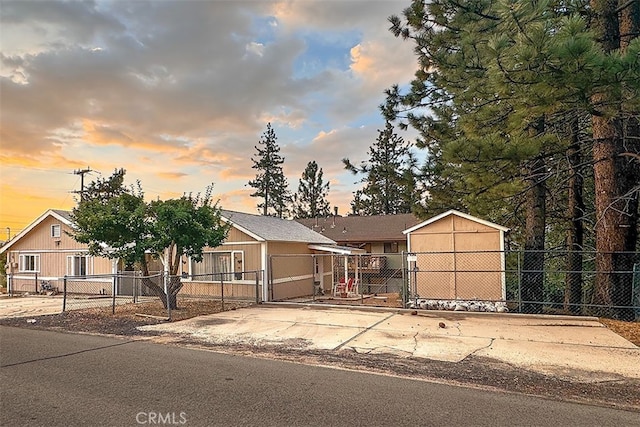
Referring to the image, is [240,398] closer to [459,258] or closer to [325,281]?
[459,258]

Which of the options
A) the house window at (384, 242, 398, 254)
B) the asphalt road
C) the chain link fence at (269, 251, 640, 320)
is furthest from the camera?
the house window at (384, 242, 398, 254)

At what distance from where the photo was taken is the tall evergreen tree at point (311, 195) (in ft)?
163

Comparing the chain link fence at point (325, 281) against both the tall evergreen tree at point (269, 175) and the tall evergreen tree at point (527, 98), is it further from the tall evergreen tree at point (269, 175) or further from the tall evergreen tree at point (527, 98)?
the tall evergreen tree at point (269, 175)

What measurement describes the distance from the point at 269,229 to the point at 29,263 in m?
13.9

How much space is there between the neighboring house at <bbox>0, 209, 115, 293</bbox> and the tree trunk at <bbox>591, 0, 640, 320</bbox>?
19188mm

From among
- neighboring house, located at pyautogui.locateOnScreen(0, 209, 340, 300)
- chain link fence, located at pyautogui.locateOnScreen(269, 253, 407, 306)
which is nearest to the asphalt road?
neighboring house, located at pyautogui.locateOnScreen(0, 209, 340, 300)

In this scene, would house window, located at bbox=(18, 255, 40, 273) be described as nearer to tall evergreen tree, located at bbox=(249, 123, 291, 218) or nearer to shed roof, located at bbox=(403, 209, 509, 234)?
shed roof, located at bbox=(403, 209, 509, 234)

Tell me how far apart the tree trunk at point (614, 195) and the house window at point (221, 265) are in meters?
11.9

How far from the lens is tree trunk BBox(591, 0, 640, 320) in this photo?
9180 millimetres

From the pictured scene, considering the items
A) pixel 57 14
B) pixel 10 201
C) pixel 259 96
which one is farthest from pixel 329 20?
pixel 10 201

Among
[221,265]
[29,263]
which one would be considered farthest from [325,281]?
[29,263]

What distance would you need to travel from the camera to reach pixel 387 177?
1333cm

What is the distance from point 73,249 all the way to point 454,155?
62.3ft

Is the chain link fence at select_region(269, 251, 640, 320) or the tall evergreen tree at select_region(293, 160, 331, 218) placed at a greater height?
the tall evergreen tree at select_region(293, 160, 331, 218)
